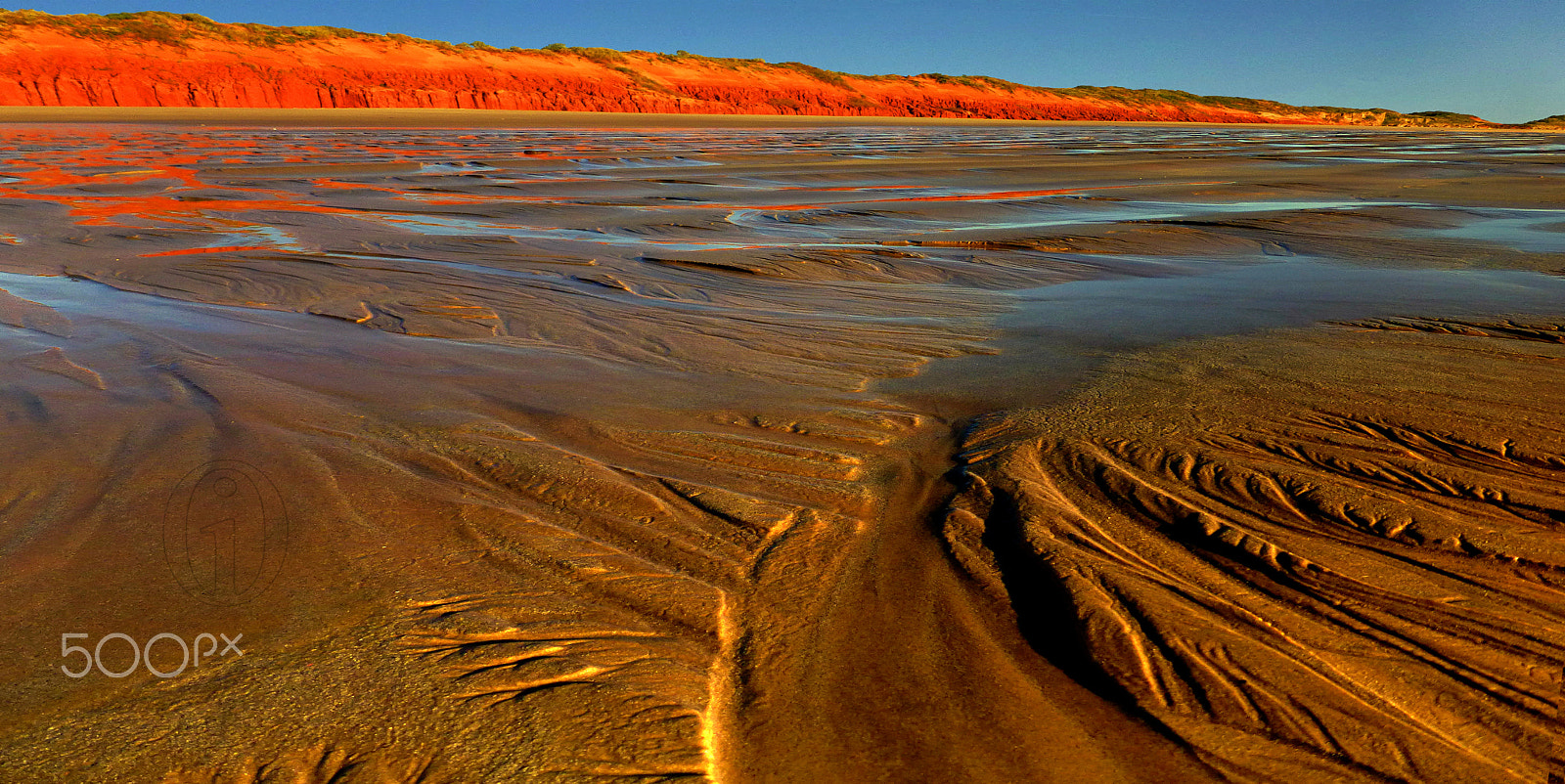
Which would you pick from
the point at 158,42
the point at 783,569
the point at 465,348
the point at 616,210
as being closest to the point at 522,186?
the point at 616,210

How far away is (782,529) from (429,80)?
234ft

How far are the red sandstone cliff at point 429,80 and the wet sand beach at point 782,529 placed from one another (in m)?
60.9

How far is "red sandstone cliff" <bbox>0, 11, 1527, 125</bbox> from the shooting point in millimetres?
53219

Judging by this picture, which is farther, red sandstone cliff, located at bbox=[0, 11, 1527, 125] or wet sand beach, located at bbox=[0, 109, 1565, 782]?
red sandstone cliff, located at bbox=[0, 11, 1527, 125]

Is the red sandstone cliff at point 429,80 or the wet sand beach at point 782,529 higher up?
the red sandstone cliff at point 429,80

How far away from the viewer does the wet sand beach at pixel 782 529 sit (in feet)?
4.76

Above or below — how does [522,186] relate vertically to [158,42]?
below

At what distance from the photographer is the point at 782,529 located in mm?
2145

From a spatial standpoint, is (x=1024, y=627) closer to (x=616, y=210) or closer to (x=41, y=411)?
(x=41, y=411)

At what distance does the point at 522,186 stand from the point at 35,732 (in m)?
11.1

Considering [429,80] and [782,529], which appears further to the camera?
[429,80]

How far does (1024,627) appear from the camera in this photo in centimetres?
176

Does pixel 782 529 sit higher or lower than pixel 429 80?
lower

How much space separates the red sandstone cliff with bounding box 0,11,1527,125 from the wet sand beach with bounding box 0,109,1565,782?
200ft
